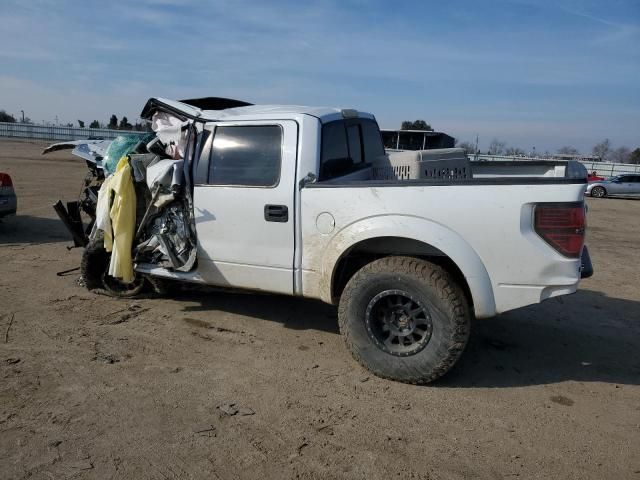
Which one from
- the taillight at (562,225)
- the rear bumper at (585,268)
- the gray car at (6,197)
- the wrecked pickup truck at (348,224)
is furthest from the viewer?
the gray car at (6,197)

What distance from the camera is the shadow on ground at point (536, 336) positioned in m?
3.95

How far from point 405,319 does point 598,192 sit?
85.2 ft

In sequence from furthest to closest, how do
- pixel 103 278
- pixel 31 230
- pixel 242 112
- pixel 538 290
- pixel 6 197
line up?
pixel 31 230 < pixel 6 197 < pixel 103 278 < pixel 242 112 < pixel 538 290

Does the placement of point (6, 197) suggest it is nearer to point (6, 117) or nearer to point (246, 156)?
point (246, 156)

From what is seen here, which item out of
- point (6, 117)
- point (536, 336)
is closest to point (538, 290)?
point (536, 336)

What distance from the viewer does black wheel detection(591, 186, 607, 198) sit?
25.5 m

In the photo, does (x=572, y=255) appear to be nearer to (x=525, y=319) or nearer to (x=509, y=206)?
(x=509, y=206)

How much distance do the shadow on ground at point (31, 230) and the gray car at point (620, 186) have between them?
81.2 ft

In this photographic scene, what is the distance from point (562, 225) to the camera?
3252 mm

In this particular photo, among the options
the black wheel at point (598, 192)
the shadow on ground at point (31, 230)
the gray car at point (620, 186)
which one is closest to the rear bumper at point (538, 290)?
the shadow on ground at point (31, 230)

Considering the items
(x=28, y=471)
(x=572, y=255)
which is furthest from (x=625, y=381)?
(x=28, y=471)

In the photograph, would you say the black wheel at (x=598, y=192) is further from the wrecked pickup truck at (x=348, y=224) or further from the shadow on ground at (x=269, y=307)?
the shadow on ground at (x=269, y=307)

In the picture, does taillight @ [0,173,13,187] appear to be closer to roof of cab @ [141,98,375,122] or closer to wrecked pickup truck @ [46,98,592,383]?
wrecked pickup truck @ [46,98,592,383]

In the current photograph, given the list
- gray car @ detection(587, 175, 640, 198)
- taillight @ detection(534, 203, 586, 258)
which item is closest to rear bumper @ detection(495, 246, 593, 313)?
taillight @ detection(534, 203, 586, 258)
